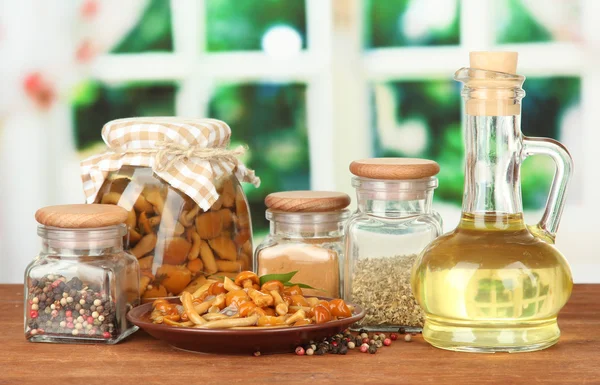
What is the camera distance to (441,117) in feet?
7.38

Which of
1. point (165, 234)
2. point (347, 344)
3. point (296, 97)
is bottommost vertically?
point (347, 344)

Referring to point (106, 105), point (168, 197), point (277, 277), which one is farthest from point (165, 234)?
point (106, 105)

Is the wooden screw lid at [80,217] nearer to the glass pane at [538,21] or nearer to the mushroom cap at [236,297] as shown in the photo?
the mushroom cap at [236,297]

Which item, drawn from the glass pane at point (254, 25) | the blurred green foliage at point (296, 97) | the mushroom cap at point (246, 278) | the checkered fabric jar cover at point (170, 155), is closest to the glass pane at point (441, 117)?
the blurred green foliage at point (296, 97)

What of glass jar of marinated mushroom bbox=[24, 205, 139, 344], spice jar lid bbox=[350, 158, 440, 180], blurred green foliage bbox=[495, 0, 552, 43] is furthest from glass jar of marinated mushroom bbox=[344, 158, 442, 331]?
blurred green foliage bbox=[495, 0, 552, 43]

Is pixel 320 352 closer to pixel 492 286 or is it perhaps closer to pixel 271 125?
pixel 492 286

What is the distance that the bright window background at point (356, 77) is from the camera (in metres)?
2.21

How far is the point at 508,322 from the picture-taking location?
2.91ft

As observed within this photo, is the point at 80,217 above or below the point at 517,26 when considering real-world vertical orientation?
below

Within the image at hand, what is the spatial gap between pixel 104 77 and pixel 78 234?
140 centimetres

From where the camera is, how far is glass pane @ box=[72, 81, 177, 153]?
227cm

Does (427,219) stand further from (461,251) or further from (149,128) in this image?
(149,128)

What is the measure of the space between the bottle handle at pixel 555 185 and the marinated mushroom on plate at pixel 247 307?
0.22 meters

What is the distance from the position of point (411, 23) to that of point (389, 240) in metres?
1.32
